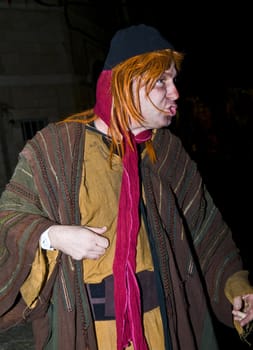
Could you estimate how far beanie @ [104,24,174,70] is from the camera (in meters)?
1.20

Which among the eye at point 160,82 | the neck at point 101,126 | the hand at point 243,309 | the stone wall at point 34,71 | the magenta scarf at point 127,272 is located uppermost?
the stone wall at point 34,71

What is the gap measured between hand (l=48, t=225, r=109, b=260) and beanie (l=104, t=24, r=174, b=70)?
0.60 metres

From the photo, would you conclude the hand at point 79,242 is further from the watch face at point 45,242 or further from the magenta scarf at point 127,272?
the magenta scarf at point 127,272

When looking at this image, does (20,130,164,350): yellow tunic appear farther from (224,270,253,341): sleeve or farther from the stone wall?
the stone wall

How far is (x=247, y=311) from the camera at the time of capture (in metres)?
1.22

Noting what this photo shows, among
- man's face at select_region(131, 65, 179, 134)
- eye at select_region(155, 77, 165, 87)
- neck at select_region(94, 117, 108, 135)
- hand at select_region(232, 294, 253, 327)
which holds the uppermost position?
eye at select_region(155, 77, 165, 87)

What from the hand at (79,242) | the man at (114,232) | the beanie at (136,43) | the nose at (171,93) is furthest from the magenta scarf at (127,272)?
the beanie at (136,43)

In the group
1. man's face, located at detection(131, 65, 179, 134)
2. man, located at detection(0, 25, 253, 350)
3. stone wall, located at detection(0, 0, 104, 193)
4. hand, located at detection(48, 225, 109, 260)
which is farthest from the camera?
stone wall, located at detection(0, 0, 104, 193)

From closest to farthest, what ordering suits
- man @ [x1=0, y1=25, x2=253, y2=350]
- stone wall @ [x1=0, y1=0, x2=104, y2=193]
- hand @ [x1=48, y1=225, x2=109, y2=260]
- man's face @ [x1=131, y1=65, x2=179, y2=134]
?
hand @ [x1=48, y1=225, x2=109, y2=260] < man @ [x1=0, y1=25, x2=253, y2=350] < man's face @ [x1=131, y1=65, x2=179, y2=134] < stone wall @ [x1=0, y1=0, x2=104, y2=193]

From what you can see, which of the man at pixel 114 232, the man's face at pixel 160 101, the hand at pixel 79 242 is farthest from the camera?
the man's face at pixel 160 101

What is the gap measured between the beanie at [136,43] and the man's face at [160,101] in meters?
0.10

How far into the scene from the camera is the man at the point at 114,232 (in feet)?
3.56

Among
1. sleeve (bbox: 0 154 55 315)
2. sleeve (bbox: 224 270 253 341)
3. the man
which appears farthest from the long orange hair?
sleeve (bbox: 224 270 253 341)

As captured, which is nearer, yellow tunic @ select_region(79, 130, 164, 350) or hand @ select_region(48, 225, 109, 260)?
hand @ select_region(48, 225, 109, 260)
